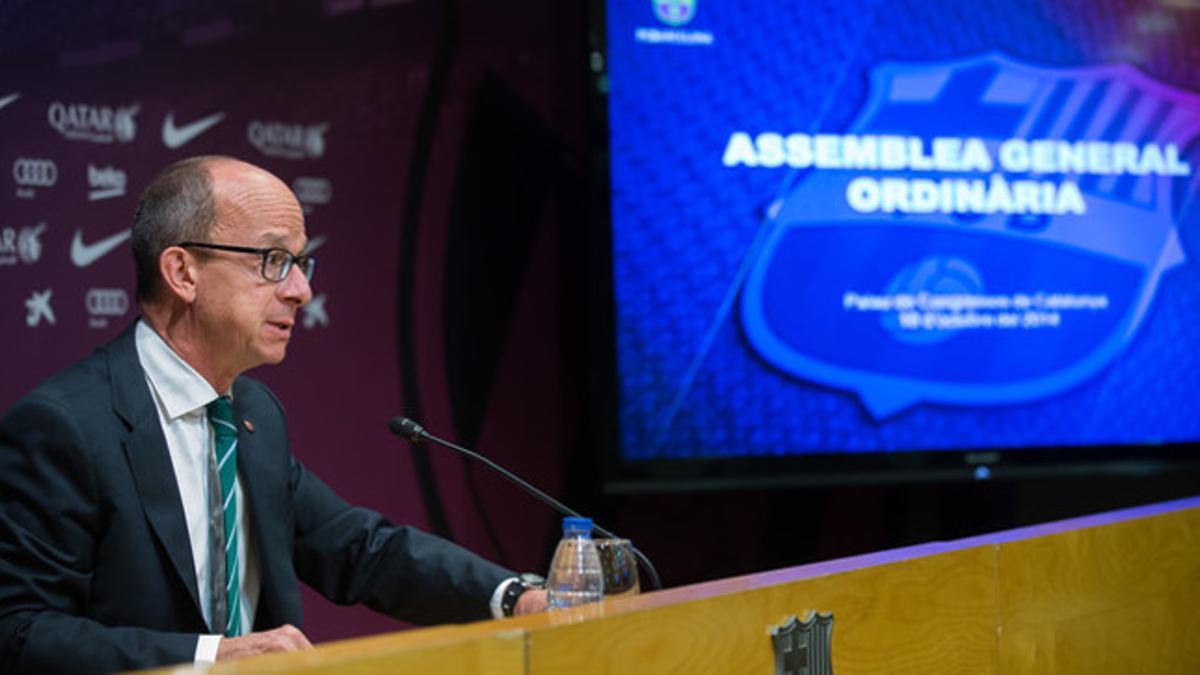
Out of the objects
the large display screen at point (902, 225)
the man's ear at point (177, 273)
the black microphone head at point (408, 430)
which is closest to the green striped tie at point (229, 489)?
the man's ear at point (177, 273)

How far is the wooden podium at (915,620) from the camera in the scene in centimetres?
136

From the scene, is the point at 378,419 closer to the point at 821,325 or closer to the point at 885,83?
the point at 821,325

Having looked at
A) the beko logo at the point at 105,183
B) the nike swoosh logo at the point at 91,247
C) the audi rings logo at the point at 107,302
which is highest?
the beko logo at the point at 105,183

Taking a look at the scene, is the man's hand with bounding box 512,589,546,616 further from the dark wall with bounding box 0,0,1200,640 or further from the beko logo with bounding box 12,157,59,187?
the beko logo with bounding box 12,157,59,187

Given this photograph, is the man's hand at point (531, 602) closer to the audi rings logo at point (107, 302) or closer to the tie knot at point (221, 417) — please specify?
the tie knot at point (221, 417)

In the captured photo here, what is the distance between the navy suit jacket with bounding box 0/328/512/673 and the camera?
2033mm

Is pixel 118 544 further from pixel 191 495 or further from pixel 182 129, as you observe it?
pixel 182 129

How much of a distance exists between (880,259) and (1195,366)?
3.32 feet

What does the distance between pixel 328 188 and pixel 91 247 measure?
64 cm

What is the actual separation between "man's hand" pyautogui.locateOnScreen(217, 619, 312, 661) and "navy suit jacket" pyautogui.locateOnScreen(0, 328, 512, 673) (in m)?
0.05

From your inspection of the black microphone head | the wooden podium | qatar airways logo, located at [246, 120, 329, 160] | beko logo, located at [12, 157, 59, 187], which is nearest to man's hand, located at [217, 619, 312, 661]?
the black microphone head

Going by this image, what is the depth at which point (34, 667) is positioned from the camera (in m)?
2.01

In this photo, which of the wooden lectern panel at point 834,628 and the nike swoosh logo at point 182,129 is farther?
the nike swoosh logo at point 182,129

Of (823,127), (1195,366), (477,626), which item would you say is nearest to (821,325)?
(823,127)
